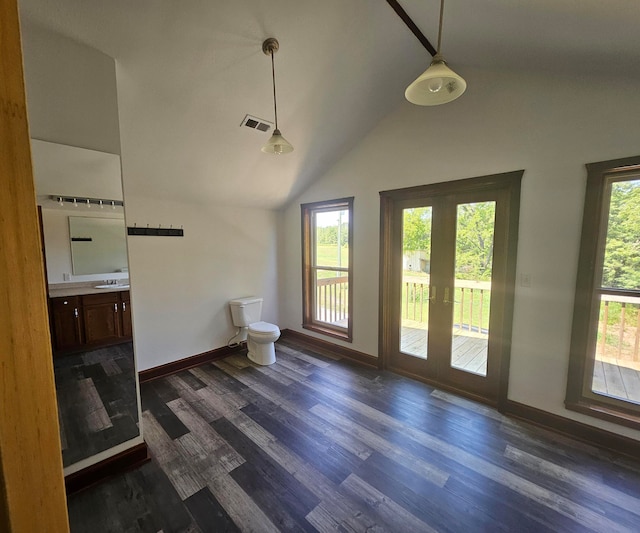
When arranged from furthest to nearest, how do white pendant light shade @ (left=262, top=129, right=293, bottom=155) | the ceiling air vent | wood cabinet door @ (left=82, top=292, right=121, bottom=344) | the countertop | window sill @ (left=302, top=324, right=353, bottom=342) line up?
window sill @ (left=302, top=324, right=353, bottom=342)
the ceiling air vent
white pendant light shade @ (left=262, top=129, right=293, bottom=155)
wood cabinet door @ (left=82, top=292, right=121, bottom=344)
the countertop

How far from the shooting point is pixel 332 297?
13.5 feet

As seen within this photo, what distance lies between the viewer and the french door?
2510 mm

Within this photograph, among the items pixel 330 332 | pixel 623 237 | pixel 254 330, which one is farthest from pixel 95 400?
pixel 623 237

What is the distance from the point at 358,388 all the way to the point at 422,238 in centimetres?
175

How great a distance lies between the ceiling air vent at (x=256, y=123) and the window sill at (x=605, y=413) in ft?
11.3

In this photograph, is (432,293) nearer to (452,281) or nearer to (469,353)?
(452,281)

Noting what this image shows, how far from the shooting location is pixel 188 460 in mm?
1983

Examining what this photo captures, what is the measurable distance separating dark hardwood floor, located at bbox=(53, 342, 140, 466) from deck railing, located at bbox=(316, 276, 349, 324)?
2573 mm

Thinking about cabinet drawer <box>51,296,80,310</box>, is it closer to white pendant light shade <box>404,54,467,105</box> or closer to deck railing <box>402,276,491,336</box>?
white pendant light shade <box>404,54,467,105</box>

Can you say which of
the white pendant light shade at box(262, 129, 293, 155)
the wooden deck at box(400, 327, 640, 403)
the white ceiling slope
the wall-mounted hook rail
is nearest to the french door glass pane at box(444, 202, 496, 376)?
the wooden deck at box(400, 327, 640, 403)

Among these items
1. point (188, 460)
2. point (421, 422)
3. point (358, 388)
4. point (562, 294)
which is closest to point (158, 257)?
point (188, 460)

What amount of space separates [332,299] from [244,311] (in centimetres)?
126

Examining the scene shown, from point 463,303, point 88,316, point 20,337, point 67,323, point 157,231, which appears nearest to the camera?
point 20,337

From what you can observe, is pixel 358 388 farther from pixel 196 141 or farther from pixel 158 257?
pixel 196 141
